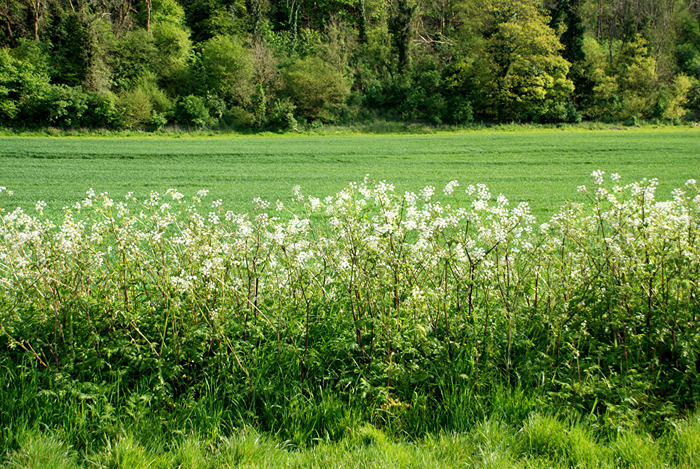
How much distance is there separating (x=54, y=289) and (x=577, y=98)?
6373cm

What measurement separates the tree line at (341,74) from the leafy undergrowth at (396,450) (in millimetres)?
47959

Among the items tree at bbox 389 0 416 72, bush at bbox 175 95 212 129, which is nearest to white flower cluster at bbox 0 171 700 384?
bush at bbox 175 95 212 129

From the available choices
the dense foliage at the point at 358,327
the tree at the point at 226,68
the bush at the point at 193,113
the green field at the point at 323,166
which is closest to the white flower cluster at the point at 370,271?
the dense foliage at the point at 358,327

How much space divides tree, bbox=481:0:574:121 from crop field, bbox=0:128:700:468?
5364cm

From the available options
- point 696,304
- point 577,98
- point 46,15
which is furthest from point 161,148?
point 577,98

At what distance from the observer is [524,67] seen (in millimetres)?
52781

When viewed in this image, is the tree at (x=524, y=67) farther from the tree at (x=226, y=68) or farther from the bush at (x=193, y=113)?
the bush at (x=193, y=113)

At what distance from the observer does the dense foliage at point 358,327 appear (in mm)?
3545

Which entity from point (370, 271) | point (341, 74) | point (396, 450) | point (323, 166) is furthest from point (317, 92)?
point (396, 450)

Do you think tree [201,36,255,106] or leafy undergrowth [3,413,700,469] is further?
tree [201,36,255,106]

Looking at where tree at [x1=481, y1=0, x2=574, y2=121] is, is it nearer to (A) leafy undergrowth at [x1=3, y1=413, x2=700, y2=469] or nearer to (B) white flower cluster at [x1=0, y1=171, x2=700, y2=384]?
(B) white flower cluster at [x1=0, y1=171, x2=700, y2=384]

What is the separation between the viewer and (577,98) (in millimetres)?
57469

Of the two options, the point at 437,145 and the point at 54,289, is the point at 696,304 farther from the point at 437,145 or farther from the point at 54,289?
the point at 437,145

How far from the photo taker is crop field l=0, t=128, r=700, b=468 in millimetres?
3209
